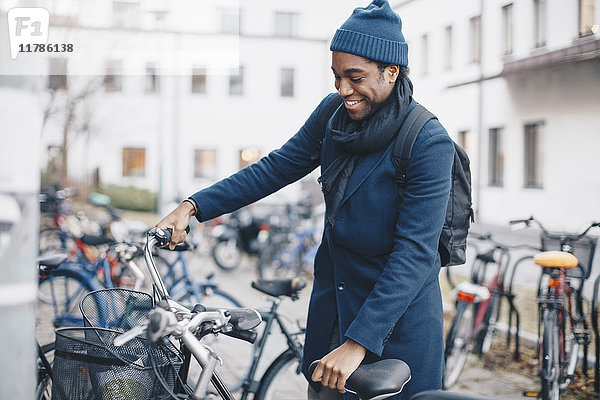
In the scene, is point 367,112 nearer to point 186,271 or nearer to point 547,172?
point 186,271

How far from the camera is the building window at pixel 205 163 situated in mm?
30609

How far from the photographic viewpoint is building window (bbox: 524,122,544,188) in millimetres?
6637

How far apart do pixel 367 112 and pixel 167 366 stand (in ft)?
3.27

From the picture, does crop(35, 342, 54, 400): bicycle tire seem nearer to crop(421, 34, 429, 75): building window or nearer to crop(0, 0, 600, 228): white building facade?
crop(0, 0, 600, 228): white building facade

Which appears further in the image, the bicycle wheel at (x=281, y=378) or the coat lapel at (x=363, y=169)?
the bicycle wheel at (x=281, y=378)

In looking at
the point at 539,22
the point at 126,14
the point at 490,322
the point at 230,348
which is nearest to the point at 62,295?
the point at 230,348

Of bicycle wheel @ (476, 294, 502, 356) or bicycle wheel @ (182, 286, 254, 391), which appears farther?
bicycle wheel @ (476, 294, 502, 356)

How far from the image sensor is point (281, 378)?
3.76 meters

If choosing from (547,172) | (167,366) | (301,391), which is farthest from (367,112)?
(547,172)

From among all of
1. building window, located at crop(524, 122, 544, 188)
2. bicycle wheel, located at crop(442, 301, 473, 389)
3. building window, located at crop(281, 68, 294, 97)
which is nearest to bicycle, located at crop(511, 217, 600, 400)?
bicycle wheel, located at crop(442, 301, 473, 389)

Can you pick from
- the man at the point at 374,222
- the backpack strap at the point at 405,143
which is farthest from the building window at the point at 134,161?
the backpack strap at the point at 405,143

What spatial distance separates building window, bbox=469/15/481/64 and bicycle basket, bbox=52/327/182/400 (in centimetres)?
543

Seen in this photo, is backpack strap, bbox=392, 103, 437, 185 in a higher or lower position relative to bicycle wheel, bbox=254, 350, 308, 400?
higher

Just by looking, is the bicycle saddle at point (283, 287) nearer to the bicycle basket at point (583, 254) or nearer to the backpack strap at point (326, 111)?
the backpack strap at point (326, 111)
